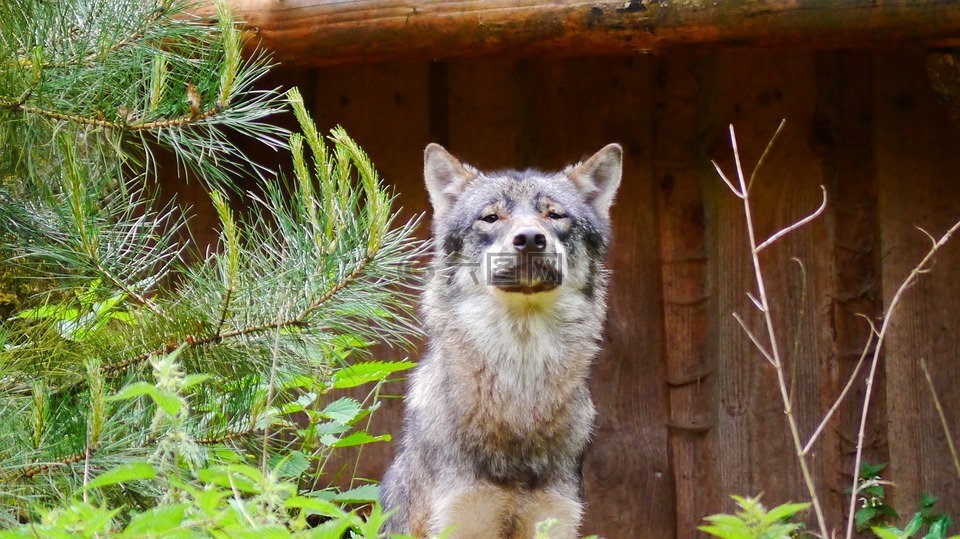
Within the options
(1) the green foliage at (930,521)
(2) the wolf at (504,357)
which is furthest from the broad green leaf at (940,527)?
(2) the wolf at (504,357)

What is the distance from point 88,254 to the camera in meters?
3.30

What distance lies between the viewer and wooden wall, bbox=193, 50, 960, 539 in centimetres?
570

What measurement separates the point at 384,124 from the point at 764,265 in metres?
2.50

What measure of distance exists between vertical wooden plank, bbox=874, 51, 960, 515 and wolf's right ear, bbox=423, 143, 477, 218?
250cm

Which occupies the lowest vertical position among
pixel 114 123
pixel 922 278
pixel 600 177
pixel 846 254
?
pixel 922 278

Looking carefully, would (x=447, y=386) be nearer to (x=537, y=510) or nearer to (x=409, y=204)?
(x=537, y=510)

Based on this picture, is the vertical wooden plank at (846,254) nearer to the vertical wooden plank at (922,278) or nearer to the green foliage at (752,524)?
the vertical wooden plank at (922,278)

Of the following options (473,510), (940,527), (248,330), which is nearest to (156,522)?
(248,330)

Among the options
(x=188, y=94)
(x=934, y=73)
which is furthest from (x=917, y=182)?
(x=188, y=94)

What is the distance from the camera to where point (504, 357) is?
4566 mm

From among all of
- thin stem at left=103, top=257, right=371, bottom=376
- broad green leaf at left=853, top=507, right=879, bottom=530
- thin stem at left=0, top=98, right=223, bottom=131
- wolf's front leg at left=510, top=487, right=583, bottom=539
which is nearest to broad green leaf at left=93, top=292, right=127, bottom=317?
thin stem at left=103, top=257, right=371, bottom=376

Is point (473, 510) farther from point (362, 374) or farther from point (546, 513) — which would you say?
point (362, 374)

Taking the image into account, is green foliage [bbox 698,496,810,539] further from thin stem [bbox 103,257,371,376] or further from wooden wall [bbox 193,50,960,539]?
wooden wall [bbox 193,50,960,539]

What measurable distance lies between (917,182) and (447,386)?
3.03 metres
